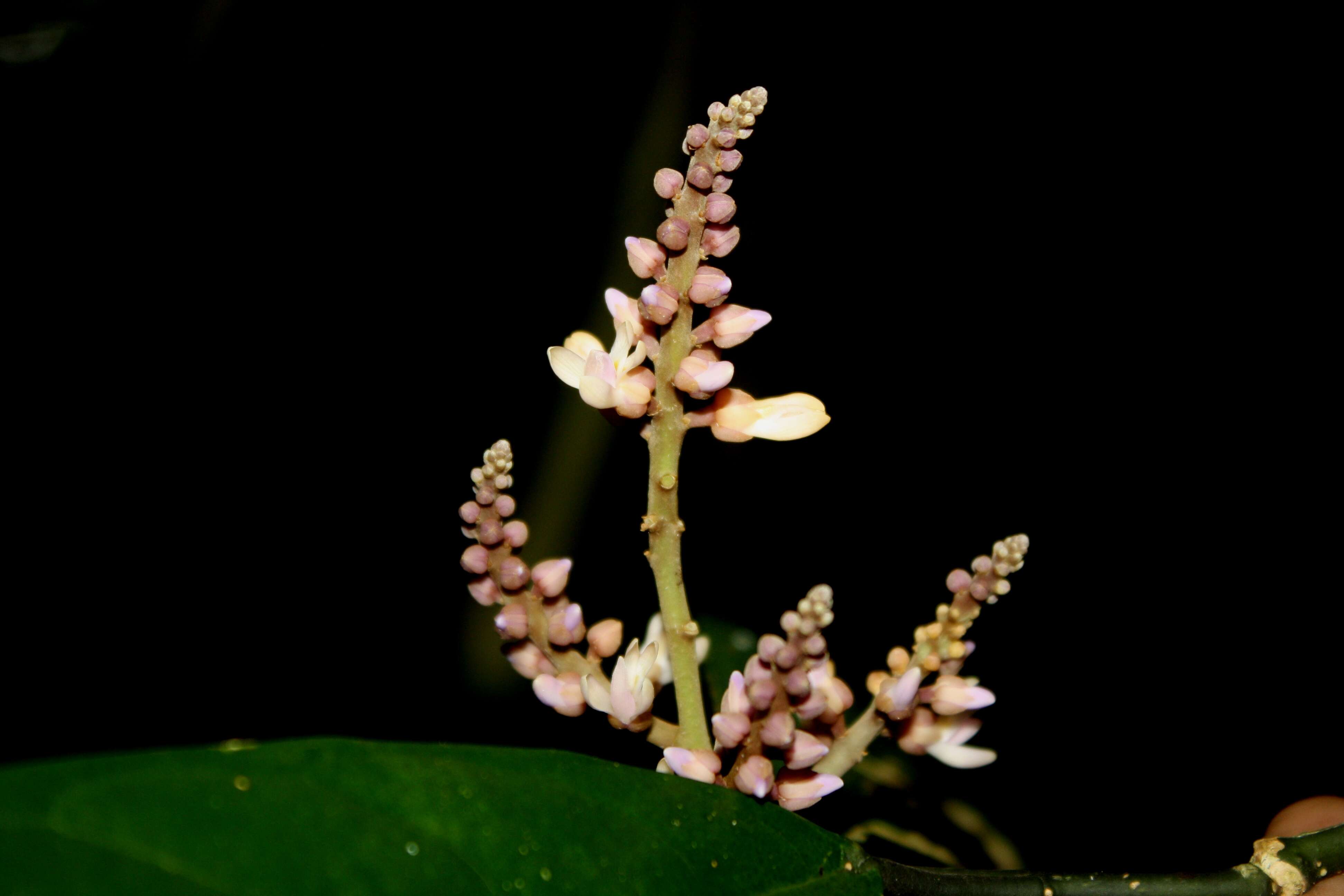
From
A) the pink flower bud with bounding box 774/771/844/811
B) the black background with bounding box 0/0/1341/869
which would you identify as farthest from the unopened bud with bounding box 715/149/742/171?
the black background with bounding box 0/0/1341/869

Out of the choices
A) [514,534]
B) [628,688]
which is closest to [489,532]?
[514,534]

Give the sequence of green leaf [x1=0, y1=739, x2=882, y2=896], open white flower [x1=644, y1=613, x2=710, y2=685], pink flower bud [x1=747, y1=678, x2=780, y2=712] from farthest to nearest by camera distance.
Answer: open white flower [x1=644, y1=613, x2=710, y2=685]
pink flower bud [x1=747, y1=678, x2=780, y2=712]
green leaf [x1=0, y1=739, x2=882, y2=896]

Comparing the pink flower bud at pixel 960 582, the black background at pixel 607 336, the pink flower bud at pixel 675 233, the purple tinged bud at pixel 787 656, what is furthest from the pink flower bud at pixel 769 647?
the black background at pixel 607 336

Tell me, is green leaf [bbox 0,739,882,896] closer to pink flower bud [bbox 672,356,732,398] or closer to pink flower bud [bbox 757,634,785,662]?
pink flower bud [bbox 757,634,785,662]

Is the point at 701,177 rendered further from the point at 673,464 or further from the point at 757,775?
the point at 757,775

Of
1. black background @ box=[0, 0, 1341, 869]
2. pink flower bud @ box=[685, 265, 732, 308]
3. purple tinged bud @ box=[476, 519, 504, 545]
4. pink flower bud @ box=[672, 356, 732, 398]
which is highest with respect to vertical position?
black background @ box=[0, 0, 1341, 869]

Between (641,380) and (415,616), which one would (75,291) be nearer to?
(415,616)
